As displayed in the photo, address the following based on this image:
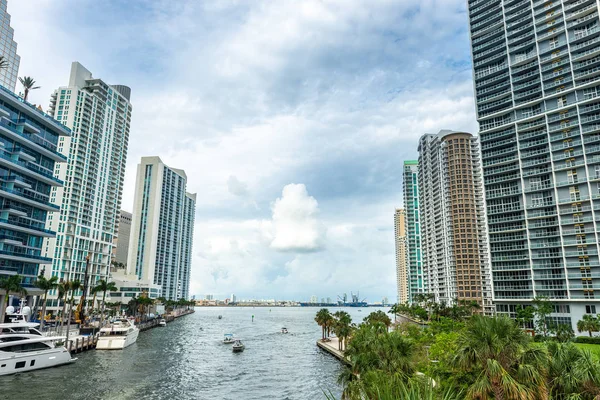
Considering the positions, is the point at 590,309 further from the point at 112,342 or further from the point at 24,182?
the point at 24,182

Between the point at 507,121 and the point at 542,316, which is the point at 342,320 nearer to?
the point at 542,316

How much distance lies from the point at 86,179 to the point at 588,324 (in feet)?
620

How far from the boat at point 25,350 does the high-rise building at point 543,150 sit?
11195cm

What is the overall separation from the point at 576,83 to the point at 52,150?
14644 cm

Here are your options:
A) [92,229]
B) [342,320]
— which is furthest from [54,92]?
[342,320]

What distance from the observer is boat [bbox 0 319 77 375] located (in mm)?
57469

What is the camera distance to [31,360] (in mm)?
60312

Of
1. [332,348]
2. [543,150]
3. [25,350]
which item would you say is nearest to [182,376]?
[25,350]

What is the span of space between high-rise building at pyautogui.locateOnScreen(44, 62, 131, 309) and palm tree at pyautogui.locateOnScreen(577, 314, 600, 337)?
174m

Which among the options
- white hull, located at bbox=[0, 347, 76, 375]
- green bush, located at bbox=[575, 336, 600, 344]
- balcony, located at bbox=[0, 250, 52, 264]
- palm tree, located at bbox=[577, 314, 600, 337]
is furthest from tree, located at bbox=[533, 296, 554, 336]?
balcony, located at bbox=[0, 250, 52, 264]

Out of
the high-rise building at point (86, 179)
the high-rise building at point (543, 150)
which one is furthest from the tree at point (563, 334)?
the high-rise building at point (86, 179)

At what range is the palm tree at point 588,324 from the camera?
87625 mm

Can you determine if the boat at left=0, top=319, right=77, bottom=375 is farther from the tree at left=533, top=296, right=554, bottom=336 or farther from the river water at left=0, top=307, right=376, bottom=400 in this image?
the tree at left=533, top=296, right=554, bottom=336

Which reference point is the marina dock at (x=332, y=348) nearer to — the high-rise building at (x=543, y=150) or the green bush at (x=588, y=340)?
the green bush at (x=588, y=340)
